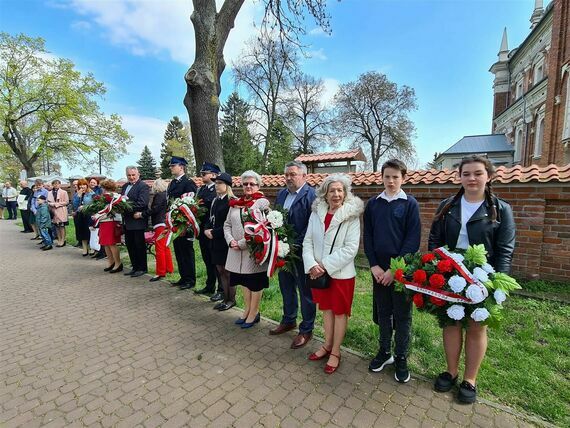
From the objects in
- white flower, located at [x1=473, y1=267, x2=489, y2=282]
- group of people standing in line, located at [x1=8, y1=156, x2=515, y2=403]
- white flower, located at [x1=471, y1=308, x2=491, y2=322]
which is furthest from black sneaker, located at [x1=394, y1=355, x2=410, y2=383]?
white flower, located at [x1=473, y1=267, x2=489, y2=282]

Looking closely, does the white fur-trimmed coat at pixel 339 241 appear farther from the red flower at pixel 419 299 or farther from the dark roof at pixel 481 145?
the dark roof at pixel 481 145

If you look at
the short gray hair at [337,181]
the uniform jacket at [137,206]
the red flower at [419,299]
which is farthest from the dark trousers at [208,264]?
the red flower at [419,299]

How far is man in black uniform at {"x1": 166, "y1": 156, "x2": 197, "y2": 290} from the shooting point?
18.2ft

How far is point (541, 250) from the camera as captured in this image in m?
5.67

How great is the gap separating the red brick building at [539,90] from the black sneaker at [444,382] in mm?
20627

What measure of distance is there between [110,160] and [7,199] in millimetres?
13614

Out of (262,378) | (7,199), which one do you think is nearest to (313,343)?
(262,378)

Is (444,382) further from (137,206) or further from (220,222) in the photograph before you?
(137,206)

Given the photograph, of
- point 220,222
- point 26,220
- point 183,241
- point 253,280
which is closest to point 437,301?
point 253,280

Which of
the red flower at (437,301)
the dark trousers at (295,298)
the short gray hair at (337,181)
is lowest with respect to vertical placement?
the dark trousers at (295,298)

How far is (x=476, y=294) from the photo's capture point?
2342mm

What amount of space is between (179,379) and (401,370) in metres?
2.17

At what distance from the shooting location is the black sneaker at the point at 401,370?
2.94 metres

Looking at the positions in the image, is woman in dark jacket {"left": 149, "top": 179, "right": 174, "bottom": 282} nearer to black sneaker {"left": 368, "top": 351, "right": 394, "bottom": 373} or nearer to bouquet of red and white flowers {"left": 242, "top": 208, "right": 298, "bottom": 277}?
bouquet of red and white flowers {"left": 242, "top": 208, "right": 298, "bottom": 277}
